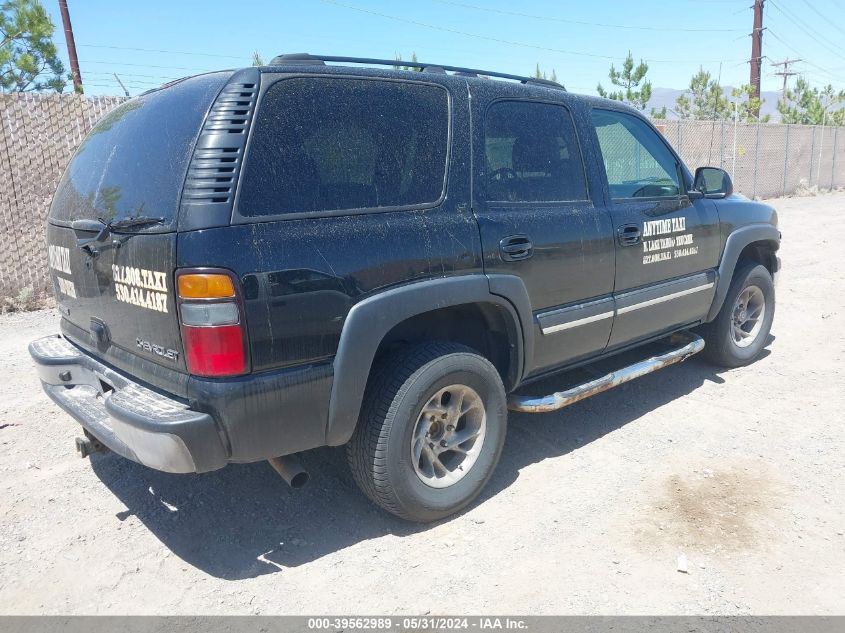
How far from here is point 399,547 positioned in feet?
9.68

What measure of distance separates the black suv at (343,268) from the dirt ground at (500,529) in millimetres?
372

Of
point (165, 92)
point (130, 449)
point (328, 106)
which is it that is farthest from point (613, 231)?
point (130, 449)

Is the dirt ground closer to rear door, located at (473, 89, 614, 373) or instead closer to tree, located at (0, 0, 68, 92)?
rear door, located at (473, 89, 614, 373)

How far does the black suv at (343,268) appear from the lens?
2.39 meters

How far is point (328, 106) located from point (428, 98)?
0.57 meters

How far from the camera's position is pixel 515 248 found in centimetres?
321

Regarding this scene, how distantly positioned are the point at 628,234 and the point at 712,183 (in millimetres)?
1189

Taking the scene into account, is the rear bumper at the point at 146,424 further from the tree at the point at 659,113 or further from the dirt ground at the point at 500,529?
the tree at the point at 659,113

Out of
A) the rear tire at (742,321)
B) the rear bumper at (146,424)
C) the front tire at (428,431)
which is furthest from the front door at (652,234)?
the rear bumper at (146,424)

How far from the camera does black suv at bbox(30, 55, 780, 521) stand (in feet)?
7.86

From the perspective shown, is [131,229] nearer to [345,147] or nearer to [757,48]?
[345,147]

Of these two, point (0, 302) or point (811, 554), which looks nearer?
point (811, 554)

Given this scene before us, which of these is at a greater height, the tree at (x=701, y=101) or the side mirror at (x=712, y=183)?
the tree at (x=701, y=101)

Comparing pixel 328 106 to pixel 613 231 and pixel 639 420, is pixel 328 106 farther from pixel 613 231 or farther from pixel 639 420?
pixel 639 420
